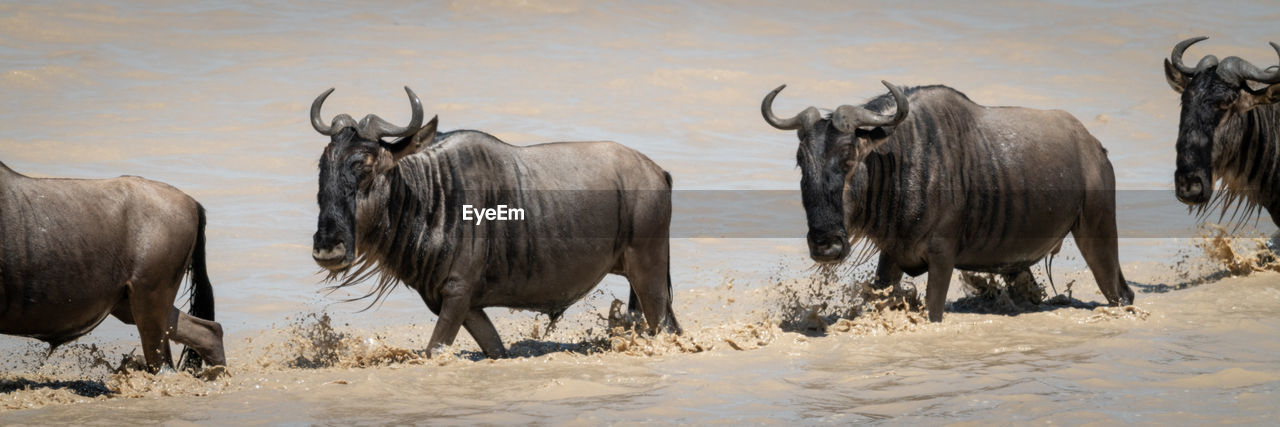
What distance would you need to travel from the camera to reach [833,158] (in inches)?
367

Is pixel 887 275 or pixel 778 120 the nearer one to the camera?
pixel 778 120

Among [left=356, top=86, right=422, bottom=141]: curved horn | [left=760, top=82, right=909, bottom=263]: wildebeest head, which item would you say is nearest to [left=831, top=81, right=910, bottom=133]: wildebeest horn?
[left=760, top=82, right=909, bottom=263]: wildebeest head

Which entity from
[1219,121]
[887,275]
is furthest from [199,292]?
[1219,121]

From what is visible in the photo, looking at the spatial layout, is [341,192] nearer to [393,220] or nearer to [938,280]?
[393,220]

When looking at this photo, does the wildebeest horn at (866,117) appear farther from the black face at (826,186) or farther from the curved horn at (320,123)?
the curved horn at (320,123)

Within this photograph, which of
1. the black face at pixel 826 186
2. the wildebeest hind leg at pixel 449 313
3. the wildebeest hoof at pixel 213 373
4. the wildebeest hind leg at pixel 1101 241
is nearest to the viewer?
the wildebeest hoof at pixel 213 373

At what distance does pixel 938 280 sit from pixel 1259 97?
10.1ft

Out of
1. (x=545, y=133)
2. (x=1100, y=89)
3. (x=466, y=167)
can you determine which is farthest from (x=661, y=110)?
(x=466, y=167)

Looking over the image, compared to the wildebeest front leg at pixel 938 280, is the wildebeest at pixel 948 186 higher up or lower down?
higher up

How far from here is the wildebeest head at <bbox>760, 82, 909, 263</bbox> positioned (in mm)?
9219

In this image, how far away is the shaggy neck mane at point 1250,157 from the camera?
11039 mm

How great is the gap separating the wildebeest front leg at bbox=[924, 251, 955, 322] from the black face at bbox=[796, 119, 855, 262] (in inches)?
26.4

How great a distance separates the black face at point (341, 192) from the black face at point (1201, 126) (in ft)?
18.9

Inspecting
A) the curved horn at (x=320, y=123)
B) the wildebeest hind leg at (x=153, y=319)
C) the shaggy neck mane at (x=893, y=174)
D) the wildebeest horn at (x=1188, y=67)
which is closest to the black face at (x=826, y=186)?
the shaggy neck mane at (x=893, y=174)
